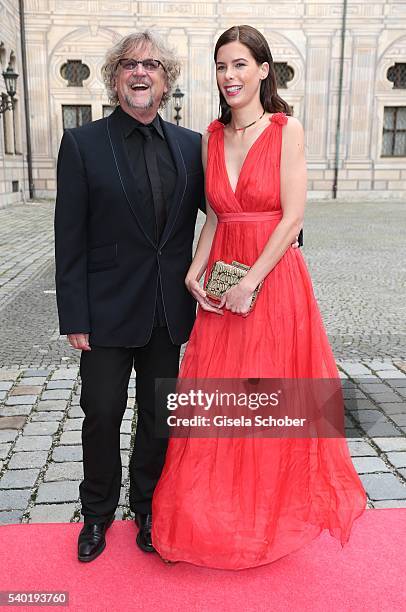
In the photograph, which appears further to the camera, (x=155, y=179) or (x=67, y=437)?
(x=67, y=437)

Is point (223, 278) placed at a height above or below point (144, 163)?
below

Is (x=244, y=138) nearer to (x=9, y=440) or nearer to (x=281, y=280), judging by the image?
(x=281, y=280)

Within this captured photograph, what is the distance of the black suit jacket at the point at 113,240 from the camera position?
2.31m

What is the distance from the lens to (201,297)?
247 centimetres

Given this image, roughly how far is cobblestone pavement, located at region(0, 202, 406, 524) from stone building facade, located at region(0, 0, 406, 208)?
44.9ft

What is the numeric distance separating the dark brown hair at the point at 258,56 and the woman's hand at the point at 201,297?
690mm

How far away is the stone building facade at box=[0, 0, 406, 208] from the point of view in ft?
71.1

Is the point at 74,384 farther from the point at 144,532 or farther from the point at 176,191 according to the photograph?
the point at 176,191

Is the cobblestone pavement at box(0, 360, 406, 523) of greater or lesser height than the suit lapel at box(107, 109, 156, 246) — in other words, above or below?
below

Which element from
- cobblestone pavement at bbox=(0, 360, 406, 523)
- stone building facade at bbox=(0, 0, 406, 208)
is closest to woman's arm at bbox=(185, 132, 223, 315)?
cobblestone pavement at bbox=(0, 360, 406, 523)

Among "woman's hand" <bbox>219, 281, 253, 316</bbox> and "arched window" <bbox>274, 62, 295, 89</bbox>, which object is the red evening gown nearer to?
"woman's hand" <bbox>219, 281, 253, 316</bbox>

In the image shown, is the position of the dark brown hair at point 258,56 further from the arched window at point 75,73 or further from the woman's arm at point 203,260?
the arched window at point 75,73

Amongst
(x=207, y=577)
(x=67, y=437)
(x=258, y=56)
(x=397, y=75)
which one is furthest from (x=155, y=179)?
(x=397, y=75)

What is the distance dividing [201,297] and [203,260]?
0.61ft
